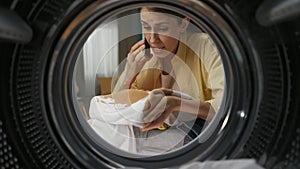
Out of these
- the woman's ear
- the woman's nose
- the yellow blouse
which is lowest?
the yellow blouse

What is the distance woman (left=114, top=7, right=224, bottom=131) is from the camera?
1.36 meters

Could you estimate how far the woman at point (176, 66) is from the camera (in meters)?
1.36

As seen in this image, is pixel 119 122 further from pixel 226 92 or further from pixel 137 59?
pixel 226 92

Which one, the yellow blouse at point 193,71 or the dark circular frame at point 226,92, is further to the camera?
the yellow blouse at point 193,71

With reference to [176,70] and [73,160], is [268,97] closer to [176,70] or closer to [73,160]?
[73,160]

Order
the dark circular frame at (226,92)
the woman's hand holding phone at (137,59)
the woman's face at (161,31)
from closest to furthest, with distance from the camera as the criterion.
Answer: the dark circular frame at (226,92)
the woman's face at (161,31)
the woman's hand holding phone at (137,59)

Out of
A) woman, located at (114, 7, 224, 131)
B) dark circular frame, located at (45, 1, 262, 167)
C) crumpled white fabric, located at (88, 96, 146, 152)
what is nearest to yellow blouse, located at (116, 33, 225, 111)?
woman, located at (114, 7, 224, 131)

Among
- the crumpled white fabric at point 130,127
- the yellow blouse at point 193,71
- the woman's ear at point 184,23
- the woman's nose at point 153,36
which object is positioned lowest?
the crumpled white fabric at point 130,127

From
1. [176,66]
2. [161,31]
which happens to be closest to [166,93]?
[176,66]

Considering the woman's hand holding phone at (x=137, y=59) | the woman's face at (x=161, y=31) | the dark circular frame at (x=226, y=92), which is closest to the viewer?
the dark circular frame at (x=226, y=92)

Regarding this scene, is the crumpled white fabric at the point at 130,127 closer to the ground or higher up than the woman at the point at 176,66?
closer to the ground

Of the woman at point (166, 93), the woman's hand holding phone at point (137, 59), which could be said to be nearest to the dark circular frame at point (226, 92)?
the woman at point (166, 93)

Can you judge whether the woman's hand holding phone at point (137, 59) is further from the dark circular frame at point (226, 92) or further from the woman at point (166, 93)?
the dark circular frame at point (226, 92)

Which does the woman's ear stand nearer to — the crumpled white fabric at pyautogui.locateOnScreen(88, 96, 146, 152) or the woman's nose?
the woman's nose
